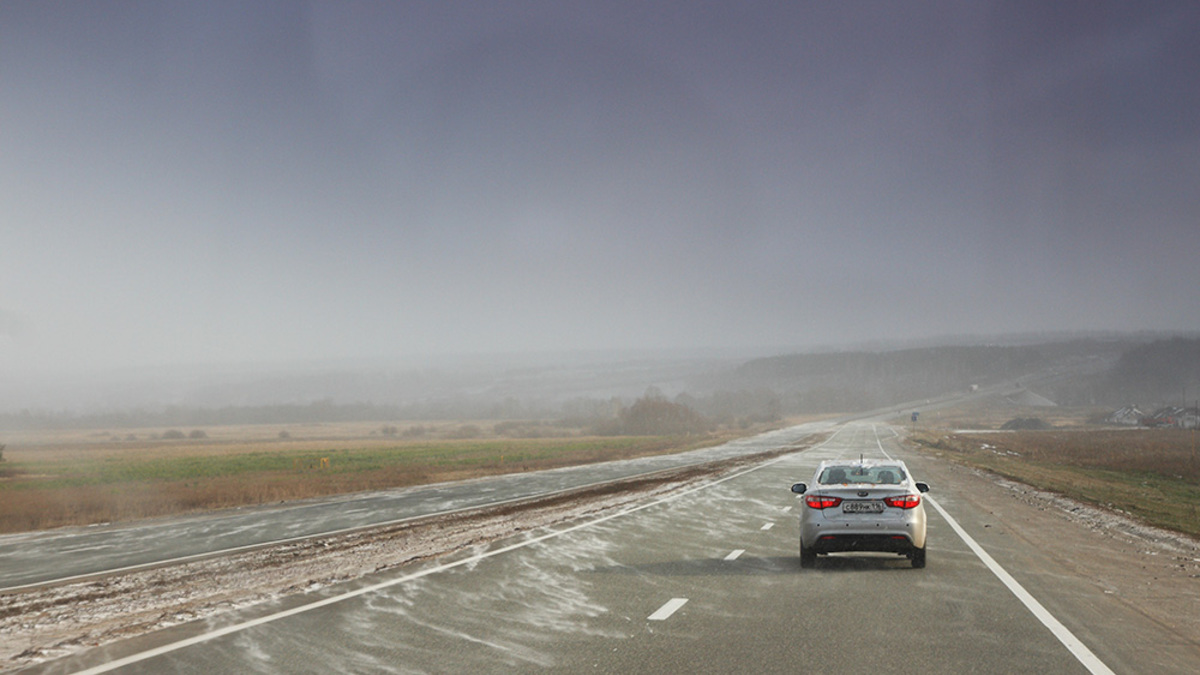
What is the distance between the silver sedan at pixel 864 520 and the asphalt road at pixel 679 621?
406 mm

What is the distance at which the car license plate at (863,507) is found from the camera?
12664 millimetres

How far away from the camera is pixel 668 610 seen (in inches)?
381

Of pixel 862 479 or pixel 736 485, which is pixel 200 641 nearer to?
pixel 862 479

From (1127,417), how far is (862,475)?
172905 mm

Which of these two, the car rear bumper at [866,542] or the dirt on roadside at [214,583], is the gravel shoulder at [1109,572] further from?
the dirt on roadside at [214,583]

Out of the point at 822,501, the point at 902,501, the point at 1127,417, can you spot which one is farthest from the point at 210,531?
the point at 1127,417

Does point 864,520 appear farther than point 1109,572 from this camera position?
No

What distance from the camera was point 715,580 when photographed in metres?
12.0

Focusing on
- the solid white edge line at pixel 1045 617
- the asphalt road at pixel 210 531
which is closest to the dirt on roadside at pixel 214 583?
the asphalt road at pixel 210 531

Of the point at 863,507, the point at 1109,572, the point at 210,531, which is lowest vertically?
the point at 210,531

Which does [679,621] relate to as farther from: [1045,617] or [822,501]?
[822,501]

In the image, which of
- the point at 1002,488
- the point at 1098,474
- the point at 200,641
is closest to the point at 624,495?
the point at 1002,488

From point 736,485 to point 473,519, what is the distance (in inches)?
553

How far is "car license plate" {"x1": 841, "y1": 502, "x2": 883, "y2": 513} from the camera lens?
12664 millimetres
